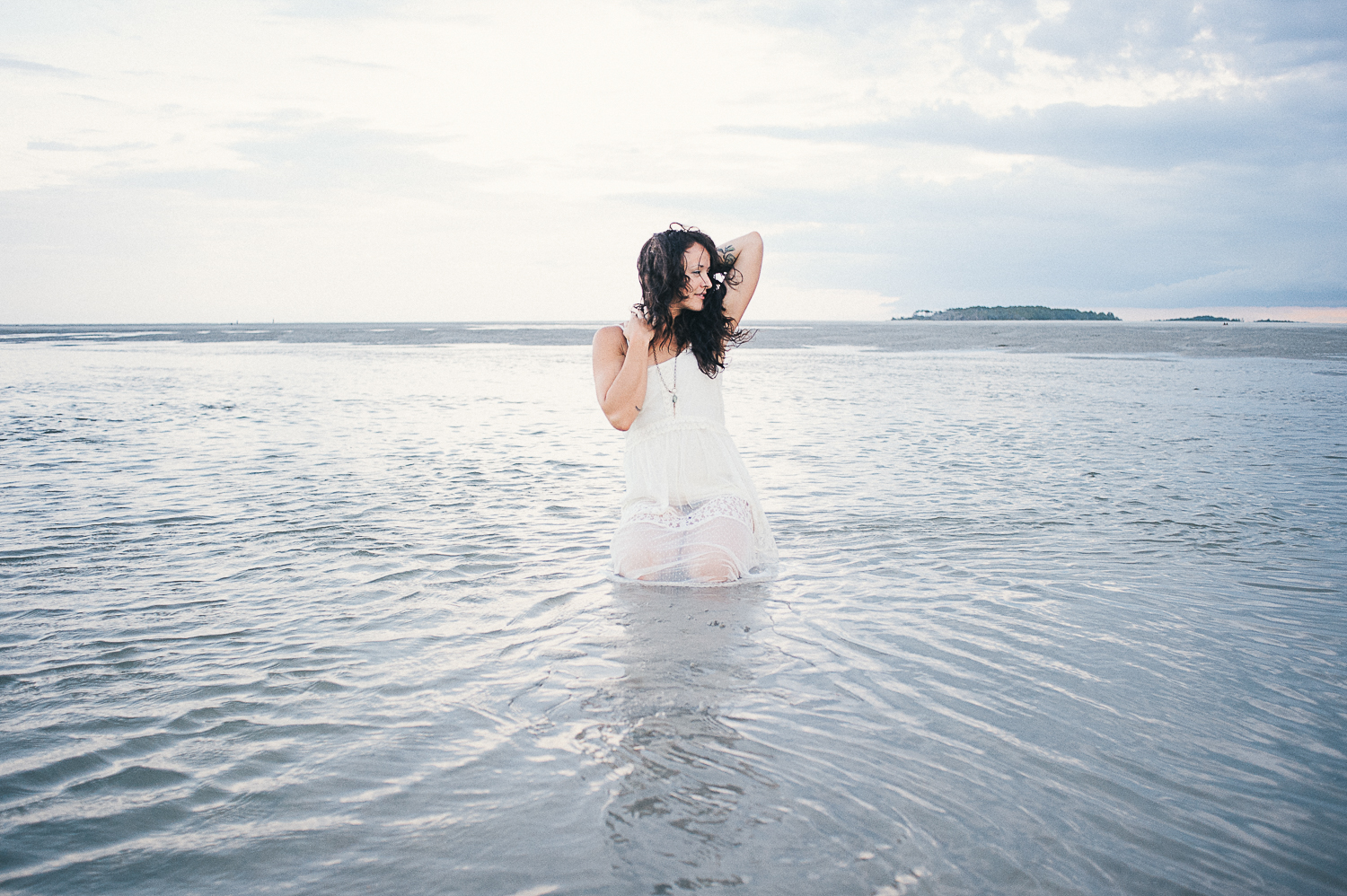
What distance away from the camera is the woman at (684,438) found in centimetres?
478

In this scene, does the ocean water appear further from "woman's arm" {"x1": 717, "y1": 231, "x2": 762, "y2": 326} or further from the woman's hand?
"woman's arm" {"x1": 717, "y1": 231, "x2": 762, "y2": 326}

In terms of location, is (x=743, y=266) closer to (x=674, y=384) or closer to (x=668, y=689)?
(x=674, y=384)

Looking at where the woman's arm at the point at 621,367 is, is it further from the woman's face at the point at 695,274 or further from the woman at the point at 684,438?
the woman's face at the point at 695,274

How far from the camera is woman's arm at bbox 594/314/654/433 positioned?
467cm

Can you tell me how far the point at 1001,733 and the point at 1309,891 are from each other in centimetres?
99

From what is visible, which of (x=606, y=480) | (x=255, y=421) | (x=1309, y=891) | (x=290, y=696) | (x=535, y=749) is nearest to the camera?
(x=1309, y=891)

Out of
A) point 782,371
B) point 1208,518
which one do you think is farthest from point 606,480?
point 782,371

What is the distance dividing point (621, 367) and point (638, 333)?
21 centimetres

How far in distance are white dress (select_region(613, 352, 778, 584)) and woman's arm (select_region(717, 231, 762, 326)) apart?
0.41 meters

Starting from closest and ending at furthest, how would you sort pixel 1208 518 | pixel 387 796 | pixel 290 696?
pixel 387 796, pixel 290 696, pixel 1208 518

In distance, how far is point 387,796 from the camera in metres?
2.69

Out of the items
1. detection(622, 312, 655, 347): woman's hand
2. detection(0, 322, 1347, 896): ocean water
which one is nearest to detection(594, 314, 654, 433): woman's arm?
detection(622, 312, 655, 347): woman's hand

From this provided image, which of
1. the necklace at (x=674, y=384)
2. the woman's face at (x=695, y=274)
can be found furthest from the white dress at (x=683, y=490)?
the woman's face at (x=695, y=274)

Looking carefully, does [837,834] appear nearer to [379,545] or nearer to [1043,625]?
[1043,625]
